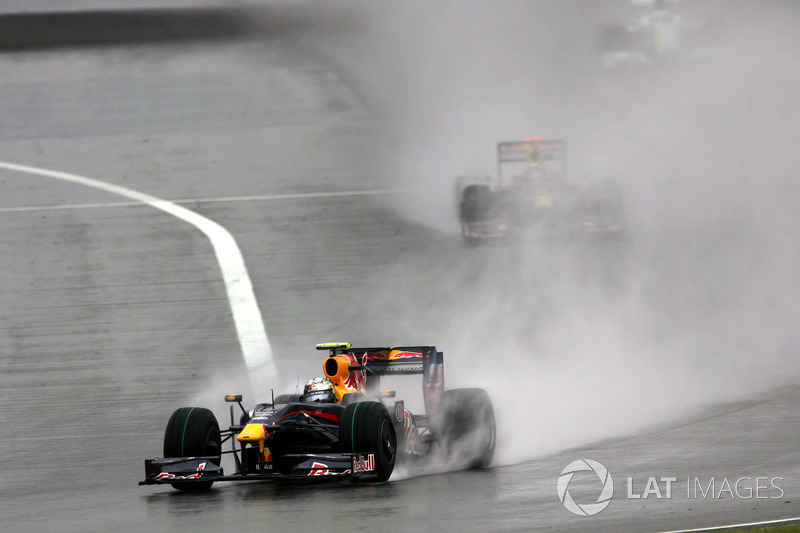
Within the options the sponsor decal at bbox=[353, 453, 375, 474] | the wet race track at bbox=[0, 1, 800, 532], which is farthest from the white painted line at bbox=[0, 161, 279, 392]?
the sponsor decal at bbox=[353, 453, 375, 474]

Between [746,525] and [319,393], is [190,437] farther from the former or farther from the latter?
[746,525]

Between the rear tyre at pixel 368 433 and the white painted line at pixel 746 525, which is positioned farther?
the rear tyre at pixel 368 433

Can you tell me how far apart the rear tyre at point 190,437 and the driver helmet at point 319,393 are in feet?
3.45

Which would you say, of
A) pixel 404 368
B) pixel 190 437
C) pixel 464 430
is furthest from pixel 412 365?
pixel 190 437

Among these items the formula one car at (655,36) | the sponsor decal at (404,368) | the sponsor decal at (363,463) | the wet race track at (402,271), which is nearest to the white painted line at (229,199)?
the wet race track at (402,271)

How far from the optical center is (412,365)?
46.1 feet

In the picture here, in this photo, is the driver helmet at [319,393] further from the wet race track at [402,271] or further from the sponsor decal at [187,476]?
the sponsor decal at [187,476]

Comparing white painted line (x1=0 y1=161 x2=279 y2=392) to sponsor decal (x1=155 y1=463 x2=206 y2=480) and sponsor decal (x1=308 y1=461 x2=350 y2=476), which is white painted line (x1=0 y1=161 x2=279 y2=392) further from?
sponsor decal (x1=308 y1=461 x2=350 y2=476)

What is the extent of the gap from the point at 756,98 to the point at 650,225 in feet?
27.0

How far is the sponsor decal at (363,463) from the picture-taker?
11.5 metres

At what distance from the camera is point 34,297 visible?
2516 centimetres

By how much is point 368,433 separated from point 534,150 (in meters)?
17.6

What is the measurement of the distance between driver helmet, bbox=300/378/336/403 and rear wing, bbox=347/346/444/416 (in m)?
0.93

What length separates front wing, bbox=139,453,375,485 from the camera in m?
11.5
